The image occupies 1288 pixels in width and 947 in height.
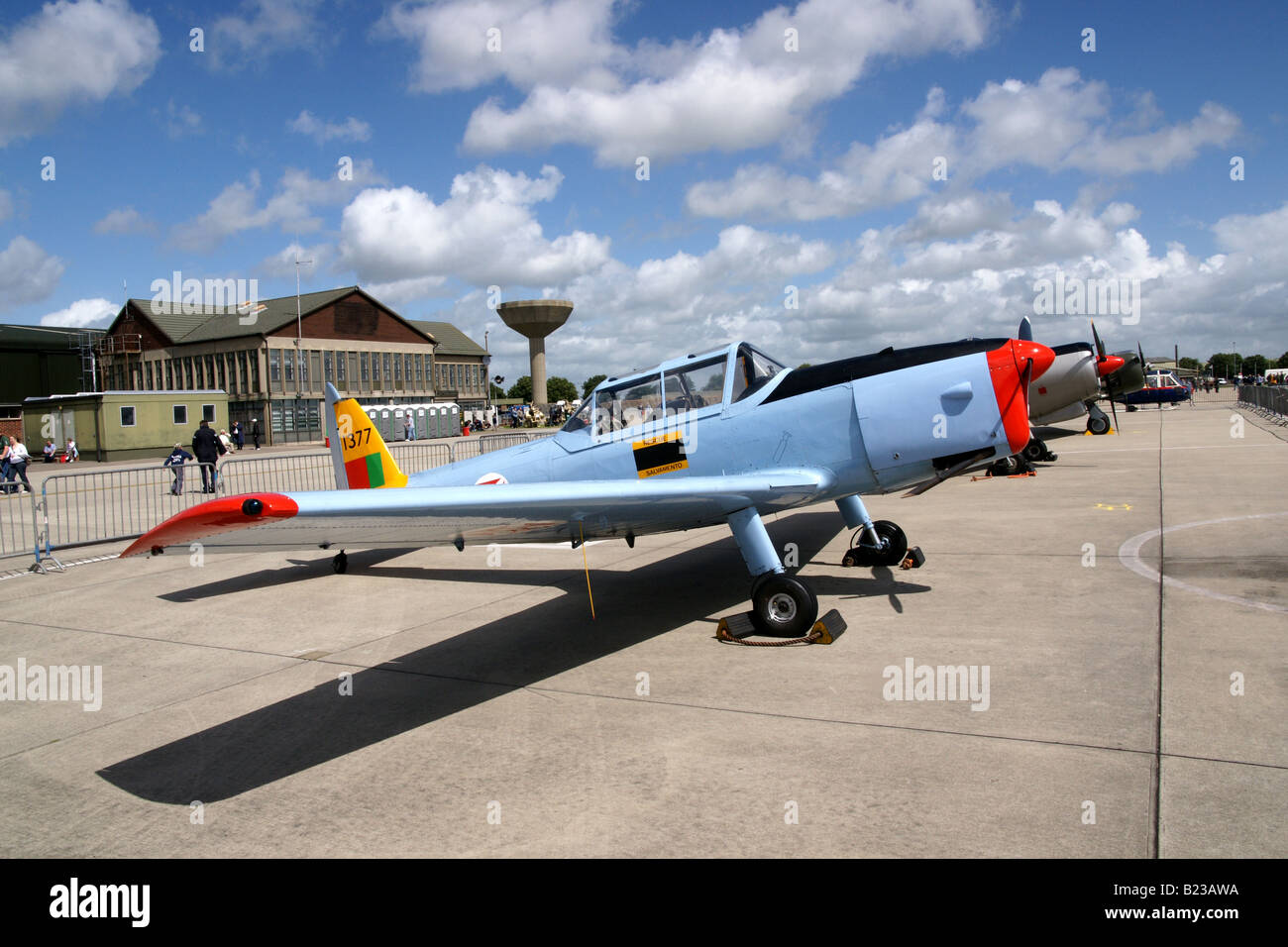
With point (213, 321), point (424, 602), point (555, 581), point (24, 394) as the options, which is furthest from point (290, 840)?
point (24, 394)

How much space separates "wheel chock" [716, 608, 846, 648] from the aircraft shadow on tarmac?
597 millimetres

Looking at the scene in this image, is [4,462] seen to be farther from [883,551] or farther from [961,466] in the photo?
[961,466]

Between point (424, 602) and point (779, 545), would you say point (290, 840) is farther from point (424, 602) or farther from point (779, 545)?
point (779, 545)

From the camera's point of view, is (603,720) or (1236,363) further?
(1236,363)

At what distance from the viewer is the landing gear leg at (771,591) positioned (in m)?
6.22

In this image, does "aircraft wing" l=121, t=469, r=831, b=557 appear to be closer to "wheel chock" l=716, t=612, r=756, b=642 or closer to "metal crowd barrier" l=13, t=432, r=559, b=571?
"wheel chock" l=716, t=612, r=756, b=642

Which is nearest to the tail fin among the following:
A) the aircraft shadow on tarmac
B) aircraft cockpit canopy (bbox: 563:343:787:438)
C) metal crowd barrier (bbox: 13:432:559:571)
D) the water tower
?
the aircraft shadow on tarmac

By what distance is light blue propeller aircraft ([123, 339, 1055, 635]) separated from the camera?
5527 millimetres

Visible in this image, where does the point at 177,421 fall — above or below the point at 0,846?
above

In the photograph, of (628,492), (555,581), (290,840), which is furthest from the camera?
(555,581)

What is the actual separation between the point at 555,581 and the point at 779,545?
2846 mm

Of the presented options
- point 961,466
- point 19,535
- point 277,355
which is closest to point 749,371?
point 961,466
